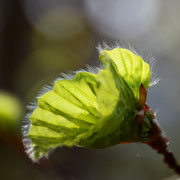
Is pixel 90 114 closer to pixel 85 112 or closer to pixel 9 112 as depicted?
pixel 85 112

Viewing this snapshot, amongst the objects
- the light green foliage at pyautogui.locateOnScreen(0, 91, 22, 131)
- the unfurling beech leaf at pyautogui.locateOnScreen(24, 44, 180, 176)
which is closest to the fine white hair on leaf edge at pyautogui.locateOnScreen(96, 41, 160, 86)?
the unfurling beech leaf at pyautogui.locateOnScreen(24, 44, 180, 176)

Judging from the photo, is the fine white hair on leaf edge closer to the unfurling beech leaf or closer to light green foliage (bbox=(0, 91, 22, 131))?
the unfurling beech leaf

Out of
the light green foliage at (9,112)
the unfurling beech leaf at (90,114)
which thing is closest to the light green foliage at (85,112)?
the unfurling beech leaf at (90,114)

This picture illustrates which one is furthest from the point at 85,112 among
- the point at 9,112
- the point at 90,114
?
the point at 9,112

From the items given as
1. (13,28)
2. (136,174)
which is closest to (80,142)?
(136,174)

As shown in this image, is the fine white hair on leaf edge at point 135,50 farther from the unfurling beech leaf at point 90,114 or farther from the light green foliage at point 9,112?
the light green foliage at point 9,112

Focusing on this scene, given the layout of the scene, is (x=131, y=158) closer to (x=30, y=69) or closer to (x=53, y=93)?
(x=30, y=69)

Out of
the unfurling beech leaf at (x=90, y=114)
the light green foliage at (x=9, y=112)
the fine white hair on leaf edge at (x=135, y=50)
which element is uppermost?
the light green foliage at (x=9, y=112)
